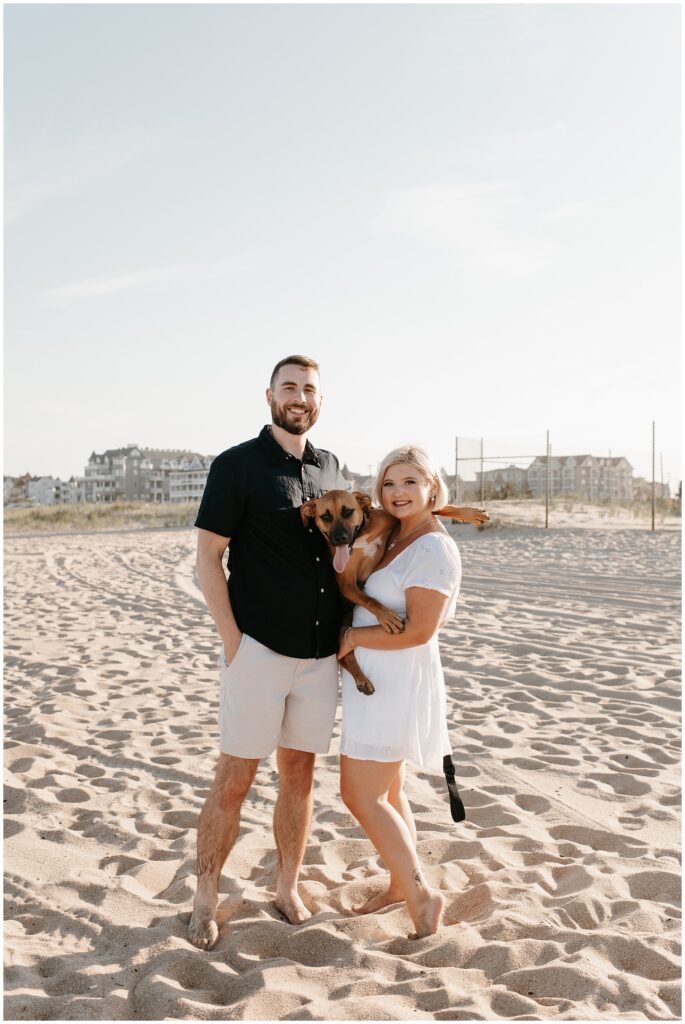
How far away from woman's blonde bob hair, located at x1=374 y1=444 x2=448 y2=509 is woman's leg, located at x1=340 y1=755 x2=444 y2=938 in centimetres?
106

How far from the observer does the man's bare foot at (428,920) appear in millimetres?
3117

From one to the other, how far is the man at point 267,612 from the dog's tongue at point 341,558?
113 mm

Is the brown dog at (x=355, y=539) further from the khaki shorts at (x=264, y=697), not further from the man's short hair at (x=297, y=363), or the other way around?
the man's short hair at (x=297, y=363)

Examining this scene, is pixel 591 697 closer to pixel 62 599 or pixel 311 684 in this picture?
pixel 311 684

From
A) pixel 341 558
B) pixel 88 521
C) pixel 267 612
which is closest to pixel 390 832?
pixel 267 612

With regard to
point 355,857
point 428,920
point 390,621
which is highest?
point 390,621

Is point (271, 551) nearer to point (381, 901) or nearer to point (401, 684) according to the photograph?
point (401, 684)

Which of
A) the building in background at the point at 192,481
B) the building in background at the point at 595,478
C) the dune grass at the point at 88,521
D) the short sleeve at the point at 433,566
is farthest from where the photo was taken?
the dune grass at the point at 88,521

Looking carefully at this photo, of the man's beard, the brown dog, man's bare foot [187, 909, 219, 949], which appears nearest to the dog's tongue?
the brown dog

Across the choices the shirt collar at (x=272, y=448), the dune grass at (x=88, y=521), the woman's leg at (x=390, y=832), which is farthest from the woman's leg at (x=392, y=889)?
the dune grass at (x=88, y=521)

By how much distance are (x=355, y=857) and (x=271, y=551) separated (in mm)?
1678

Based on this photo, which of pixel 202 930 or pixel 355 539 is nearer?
pixel 202 930

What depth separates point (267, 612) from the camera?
3.24 metres

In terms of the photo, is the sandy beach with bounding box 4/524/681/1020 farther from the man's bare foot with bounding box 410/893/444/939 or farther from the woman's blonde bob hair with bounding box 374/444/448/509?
the woman's blonde bob hair with bounding box 374/444/448/509
